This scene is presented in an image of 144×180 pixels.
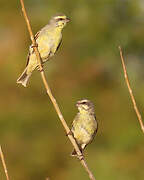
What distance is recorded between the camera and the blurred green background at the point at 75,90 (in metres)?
15.5

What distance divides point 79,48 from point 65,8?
1.14 meters

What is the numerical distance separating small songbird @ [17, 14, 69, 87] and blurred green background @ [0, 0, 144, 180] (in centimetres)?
923

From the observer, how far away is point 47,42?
16.9 feet

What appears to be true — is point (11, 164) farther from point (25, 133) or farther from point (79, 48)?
point (79, 48)

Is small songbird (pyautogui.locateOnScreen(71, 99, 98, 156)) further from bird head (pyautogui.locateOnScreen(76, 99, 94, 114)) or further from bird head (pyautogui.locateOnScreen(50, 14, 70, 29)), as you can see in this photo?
bird head (pyautogui.locateOnScreen(50, 14, 70, 29))

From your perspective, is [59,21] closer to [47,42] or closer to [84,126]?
[47,42]

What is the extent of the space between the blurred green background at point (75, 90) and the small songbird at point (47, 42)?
9232 millimetres

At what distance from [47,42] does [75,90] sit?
12.2 meters

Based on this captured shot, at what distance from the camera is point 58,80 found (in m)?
17.2

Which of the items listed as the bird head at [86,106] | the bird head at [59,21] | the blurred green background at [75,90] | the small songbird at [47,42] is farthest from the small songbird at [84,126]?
the blurred green background at [75,90]

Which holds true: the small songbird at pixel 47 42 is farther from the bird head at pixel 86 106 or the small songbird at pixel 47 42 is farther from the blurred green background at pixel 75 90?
the blurred green background at pixel 75 90

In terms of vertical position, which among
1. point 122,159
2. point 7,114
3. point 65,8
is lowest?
point 122,159

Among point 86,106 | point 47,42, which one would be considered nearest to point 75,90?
point 86,106

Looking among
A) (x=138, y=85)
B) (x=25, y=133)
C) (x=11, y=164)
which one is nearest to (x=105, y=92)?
(x=138, y=85)
